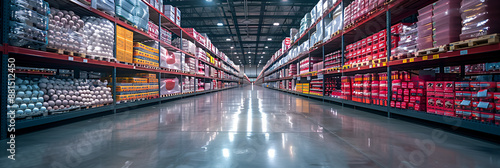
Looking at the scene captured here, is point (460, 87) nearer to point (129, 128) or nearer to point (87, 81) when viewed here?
point (129, 128)

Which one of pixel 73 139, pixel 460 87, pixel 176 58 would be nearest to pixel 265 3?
pixel 176 58

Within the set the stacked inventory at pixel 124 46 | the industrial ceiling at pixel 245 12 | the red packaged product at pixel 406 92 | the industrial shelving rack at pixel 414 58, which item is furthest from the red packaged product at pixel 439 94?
the industrial ceiling at pixel 245 12

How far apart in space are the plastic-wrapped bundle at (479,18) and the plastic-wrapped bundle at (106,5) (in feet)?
19.9

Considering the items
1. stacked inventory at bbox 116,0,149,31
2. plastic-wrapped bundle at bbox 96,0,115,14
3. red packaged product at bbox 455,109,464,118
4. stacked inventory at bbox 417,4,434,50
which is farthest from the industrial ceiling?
red packaged product at bbox 455,109,464,118

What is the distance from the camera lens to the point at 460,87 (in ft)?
8.03

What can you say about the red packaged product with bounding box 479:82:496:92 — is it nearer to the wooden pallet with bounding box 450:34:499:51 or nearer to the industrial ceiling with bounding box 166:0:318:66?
the wooden pallet with bounding box 450:34:499:51

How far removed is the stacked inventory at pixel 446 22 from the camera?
2.48 metres

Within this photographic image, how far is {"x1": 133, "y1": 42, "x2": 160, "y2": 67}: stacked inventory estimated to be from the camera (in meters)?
4.71

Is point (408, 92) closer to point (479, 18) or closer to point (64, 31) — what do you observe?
point (479, 18)

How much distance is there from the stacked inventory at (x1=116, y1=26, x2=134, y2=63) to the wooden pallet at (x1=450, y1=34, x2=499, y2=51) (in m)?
5.98

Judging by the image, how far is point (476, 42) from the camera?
85.5 inches

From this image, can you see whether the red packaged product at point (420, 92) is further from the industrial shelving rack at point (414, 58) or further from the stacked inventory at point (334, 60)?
the stacked inventory at point (334, 60)

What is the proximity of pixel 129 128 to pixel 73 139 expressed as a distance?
624mm

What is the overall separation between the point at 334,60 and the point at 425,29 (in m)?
3.04
